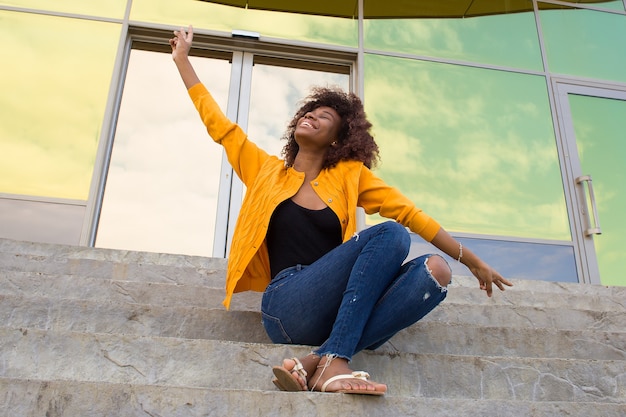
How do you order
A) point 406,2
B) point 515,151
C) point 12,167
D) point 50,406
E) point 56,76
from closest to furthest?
1. point 50,406
2. point 12,167
3. point 56,76
4. point 515,151
5. point 406,2

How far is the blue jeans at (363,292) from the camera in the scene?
215cm

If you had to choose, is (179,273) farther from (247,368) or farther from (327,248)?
(247,368)

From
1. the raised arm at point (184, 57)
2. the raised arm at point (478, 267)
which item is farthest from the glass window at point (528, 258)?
the raised arm at point (184, 57)

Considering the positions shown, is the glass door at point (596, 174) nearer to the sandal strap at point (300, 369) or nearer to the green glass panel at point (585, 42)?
the green glass panel at point (585, 42)

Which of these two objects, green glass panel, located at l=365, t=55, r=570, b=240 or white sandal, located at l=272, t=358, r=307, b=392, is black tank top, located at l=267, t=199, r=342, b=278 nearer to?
white sandal, located at l=272, t=358, r=307, b=392

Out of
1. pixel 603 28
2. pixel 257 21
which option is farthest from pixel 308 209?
pixel 603 28

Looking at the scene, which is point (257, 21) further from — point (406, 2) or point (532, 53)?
point (532, 53)

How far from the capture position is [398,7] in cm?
659

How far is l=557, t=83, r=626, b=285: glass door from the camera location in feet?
19.1

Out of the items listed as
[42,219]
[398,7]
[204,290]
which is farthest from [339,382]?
[398,7]

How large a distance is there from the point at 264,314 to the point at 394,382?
21.5 inches

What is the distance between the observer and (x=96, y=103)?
18.5 ft

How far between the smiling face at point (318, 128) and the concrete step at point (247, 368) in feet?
3.24

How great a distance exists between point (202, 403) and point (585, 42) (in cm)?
644
